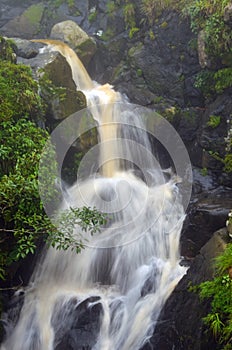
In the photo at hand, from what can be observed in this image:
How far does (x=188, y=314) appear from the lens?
5.20 meters

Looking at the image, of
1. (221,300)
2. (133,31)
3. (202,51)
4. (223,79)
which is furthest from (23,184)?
(133,31)

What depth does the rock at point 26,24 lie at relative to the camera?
44.9 ft

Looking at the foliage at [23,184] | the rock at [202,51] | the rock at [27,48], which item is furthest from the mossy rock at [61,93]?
the rock at [202,51]

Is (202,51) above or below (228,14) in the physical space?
below

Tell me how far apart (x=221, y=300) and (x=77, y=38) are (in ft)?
33.1

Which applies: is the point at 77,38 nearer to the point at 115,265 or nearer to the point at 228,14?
the point at 228,14

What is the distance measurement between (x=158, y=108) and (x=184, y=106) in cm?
79

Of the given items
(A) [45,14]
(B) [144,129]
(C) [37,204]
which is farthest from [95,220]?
(A) [45,14]

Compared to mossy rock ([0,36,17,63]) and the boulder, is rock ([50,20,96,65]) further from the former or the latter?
the boulder

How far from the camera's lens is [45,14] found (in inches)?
554

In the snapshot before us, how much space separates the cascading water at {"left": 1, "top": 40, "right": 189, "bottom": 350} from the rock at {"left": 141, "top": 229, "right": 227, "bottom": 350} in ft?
0.68

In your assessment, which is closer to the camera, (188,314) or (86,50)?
(188,314)

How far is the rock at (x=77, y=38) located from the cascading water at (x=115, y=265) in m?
3.38

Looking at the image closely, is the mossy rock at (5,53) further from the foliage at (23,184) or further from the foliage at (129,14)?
the foliage at (129,14)
